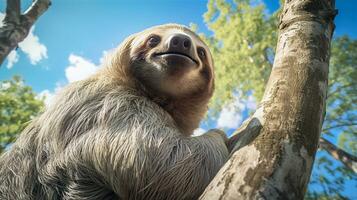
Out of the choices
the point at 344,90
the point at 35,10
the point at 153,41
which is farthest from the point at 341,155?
the point at 35,10

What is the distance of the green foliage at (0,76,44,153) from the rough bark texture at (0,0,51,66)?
748 cm

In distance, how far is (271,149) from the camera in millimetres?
2285

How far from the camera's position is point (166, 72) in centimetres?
482

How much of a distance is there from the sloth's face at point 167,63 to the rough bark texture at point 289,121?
1.88 meters

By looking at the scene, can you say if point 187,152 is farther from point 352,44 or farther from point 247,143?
point 352,44

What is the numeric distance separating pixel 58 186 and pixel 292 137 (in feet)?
9.25

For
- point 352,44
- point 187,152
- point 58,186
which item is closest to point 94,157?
point 58,186

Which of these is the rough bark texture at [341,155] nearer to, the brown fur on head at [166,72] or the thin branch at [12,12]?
the brown fur on head at [166,72]

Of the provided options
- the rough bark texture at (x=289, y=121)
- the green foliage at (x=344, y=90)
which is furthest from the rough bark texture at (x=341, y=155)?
the rough bark texture at (x=289, y=121)

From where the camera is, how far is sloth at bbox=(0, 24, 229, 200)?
11.0ft

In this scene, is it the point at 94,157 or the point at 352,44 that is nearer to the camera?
the point at 94,157

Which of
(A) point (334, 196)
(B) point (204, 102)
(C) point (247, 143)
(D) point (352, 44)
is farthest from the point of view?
(D) point (352, 44)

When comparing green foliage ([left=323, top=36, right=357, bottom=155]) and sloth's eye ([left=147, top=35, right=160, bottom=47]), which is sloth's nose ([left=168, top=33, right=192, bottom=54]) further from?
green foliage ([left=323, top=36, right=357, bottom=155])

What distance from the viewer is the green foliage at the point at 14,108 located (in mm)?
16859
